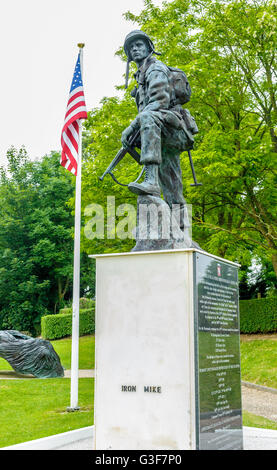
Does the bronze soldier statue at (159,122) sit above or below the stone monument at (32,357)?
above

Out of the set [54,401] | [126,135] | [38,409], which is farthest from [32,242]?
[126,135]

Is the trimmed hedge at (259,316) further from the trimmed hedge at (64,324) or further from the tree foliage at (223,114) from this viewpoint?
the trimmed hedge at (64,324)

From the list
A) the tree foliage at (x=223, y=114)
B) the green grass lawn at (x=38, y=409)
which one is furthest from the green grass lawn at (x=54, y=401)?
the tree foliage at (x=223, y=114)

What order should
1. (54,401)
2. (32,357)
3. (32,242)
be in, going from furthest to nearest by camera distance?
1. (32,242)
2. (32,357)
3. (54,401)

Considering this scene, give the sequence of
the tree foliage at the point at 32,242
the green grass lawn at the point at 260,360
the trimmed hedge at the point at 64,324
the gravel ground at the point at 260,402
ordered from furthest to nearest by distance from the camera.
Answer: the tree foliage at the point at 32,242
the trimmed hedge at the point at 64,324
the green grass lawn at the point at 260,360
the gravel ground at the point at 260,402

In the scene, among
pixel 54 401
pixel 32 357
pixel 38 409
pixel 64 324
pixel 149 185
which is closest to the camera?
pixel 149 185

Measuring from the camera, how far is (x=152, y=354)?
4328mm

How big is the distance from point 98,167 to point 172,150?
426 inches

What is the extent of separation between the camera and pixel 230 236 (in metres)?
14.7

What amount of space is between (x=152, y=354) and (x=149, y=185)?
1702 mm

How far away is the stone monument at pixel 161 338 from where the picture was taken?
4152mm

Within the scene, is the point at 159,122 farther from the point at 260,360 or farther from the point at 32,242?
the point at 32,242

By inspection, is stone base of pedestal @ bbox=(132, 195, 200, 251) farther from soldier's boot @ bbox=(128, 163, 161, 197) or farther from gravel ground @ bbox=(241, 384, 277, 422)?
gravel ground @ bbox=(241, 384, 277, 422)

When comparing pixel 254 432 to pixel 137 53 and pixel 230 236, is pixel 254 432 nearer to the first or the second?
pixel 137 53
